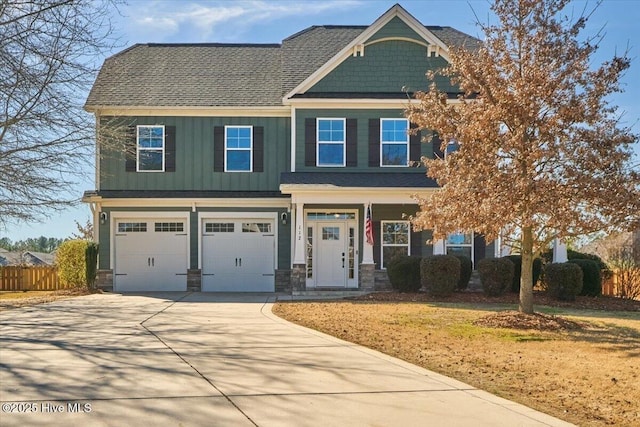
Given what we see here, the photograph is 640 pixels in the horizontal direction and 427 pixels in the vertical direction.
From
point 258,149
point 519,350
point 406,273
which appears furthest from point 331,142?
point 519,350

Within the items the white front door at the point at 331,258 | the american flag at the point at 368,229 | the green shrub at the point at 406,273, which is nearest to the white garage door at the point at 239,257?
the white front door at the point at 331,258

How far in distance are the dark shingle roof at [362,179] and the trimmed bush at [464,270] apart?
2.38 meters

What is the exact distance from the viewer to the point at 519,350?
10125 mm

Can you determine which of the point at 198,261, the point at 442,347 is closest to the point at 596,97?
the point at 442,347

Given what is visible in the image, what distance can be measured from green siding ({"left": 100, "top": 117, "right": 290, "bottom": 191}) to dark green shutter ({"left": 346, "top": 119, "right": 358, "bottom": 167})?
2.17 m

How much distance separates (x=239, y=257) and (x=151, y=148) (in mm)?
4647

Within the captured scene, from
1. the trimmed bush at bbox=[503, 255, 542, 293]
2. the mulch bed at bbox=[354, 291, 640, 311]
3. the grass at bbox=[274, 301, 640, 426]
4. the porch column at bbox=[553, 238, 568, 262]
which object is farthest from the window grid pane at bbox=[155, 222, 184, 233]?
the porch column at bbox=[553, 238, 568, 262]

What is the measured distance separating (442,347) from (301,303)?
7076 millimetres

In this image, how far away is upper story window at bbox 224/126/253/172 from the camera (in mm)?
21516

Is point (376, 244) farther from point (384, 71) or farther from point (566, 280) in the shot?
point (566, 280)

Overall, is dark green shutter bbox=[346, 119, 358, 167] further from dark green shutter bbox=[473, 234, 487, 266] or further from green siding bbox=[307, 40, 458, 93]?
dark green shutter bbox=[473, 234, 487, 266]

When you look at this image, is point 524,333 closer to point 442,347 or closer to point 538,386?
point 442,347

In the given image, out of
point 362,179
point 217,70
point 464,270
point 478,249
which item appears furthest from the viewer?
point 217,70

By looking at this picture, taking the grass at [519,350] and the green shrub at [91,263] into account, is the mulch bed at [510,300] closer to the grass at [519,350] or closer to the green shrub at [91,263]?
the grass at [519,350]
